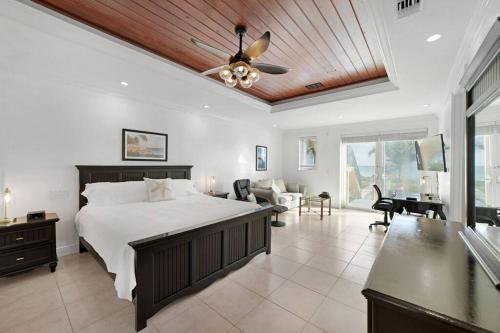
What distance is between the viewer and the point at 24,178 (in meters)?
2.84

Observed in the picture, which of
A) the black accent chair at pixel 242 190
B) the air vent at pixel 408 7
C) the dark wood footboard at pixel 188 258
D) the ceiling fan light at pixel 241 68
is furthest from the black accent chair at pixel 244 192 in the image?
the air vent at pixel 408 7

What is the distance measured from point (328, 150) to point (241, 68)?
5.16 metres

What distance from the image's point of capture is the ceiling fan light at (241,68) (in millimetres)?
2146

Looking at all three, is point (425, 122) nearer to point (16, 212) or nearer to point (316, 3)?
point (316, 3)

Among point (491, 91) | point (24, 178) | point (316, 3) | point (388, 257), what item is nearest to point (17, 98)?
point (24, 178)

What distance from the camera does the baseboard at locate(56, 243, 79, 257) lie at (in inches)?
121

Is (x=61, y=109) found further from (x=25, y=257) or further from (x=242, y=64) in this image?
(x=242, y=64)

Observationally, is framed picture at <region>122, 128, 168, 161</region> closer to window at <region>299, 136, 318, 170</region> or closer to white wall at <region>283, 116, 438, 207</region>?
white wall at <region>283, 116, 438, 207</region>

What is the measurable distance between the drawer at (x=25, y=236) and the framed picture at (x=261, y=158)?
4883 millimetres

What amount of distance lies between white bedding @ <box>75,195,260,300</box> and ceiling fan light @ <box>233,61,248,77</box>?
1643 millimetres

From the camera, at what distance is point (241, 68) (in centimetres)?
215

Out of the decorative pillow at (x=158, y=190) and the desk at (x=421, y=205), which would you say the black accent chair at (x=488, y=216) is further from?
the decorative pillow at (x=158, y=190)

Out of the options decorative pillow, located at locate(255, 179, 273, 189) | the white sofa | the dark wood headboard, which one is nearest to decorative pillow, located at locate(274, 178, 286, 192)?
the white sofa

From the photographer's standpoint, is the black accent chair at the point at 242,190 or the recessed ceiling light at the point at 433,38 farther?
the black accent chair at the point at 242,190
